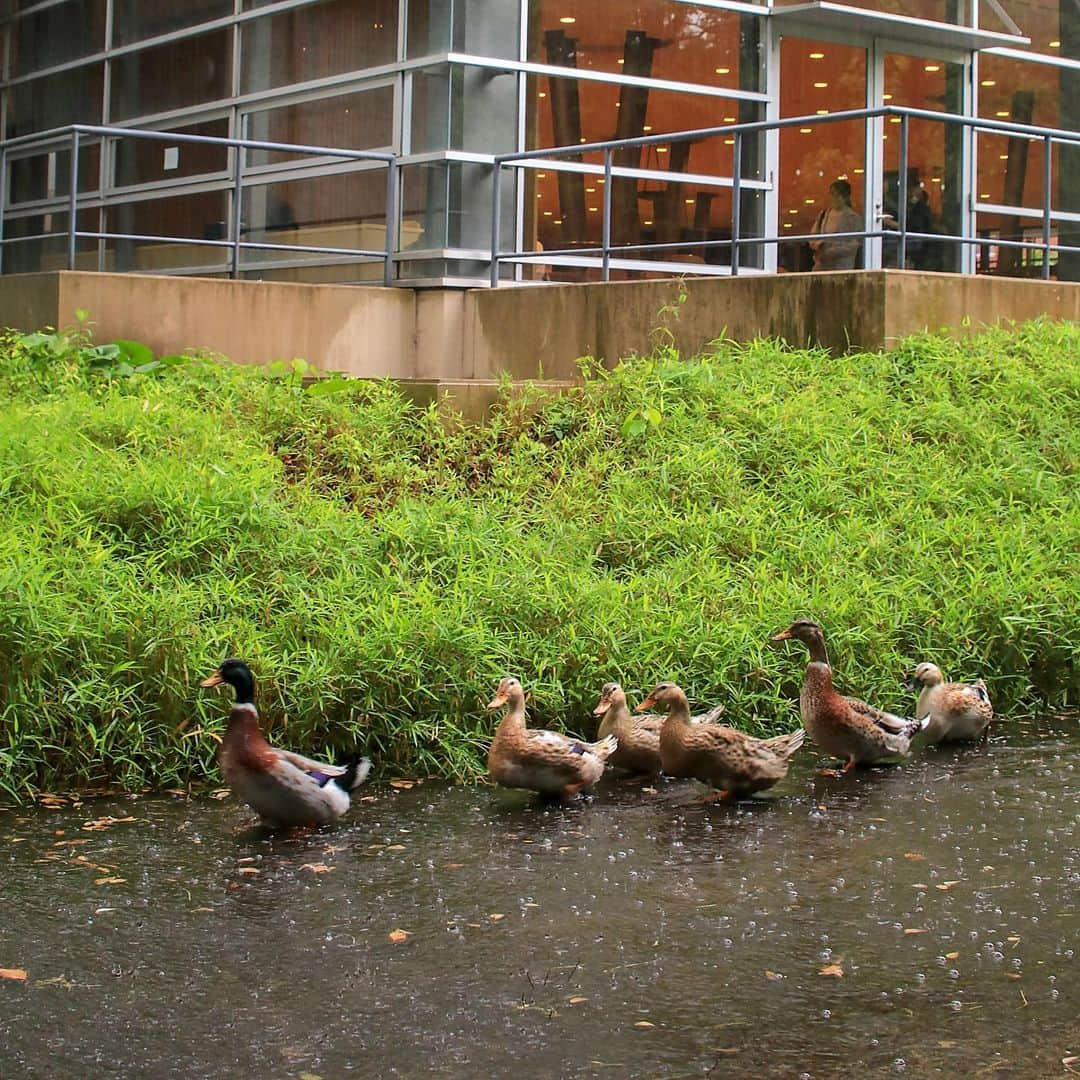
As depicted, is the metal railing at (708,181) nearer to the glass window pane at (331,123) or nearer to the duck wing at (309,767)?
the glass window pane at (331,123)

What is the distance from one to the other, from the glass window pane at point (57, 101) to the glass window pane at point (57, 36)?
22cm

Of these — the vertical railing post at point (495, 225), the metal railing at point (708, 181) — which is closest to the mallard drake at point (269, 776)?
the metal railing at point (708, 181)

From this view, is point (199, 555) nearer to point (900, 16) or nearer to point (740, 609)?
point (740, 609)

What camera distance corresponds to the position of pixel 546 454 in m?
11.8

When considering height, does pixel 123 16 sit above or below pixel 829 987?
above

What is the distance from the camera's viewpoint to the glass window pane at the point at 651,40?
54.3 ft

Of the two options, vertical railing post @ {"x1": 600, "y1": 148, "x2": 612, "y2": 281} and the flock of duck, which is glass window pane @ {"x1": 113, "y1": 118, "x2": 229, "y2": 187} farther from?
the flock of duck

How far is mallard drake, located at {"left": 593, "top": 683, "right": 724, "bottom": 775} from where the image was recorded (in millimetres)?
7383

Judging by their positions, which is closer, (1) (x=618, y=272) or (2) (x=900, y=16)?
(1) (x=618, y=272)

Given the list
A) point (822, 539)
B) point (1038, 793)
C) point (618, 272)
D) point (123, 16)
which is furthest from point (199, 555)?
point (123, 16)

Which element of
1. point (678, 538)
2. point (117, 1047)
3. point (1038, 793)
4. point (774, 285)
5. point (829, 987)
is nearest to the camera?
point (117, 1047)

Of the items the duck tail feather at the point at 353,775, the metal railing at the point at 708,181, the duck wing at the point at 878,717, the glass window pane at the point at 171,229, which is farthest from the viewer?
the glass window pane at the point at 171,229

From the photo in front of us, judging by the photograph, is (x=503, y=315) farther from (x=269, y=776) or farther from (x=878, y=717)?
(x=269, y=776)

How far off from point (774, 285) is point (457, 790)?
7.48m
